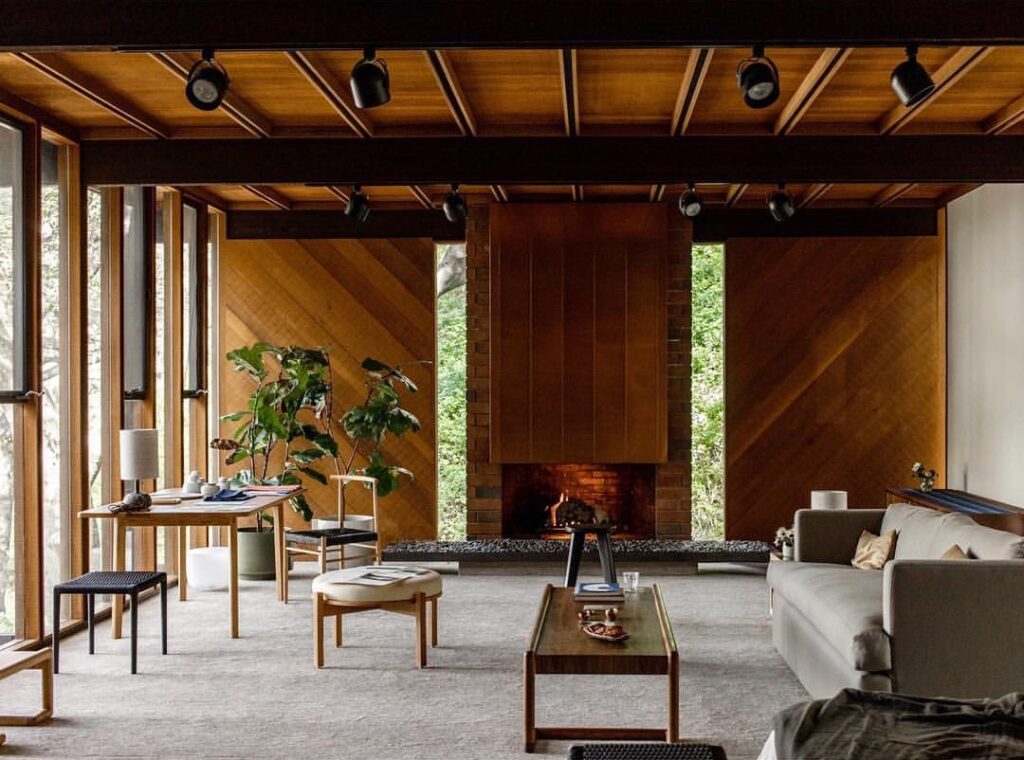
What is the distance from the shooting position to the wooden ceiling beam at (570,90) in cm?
504

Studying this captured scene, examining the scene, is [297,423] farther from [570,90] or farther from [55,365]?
[570,90]

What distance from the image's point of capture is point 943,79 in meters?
5.27

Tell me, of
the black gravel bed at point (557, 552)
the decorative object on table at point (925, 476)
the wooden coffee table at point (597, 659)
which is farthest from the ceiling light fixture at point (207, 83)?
the decorative object on table at point (925, 476)

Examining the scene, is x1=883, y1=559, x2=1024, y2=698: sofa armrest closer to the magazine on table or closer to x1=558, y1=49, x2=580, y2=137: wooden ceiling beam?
the magazine on table

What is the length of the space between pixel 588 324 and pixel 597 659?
492 cm

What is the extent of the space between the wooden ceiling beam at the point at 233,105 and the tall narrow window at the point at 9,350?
101 centimetres

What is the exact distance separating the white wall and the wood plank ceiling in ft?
5.10

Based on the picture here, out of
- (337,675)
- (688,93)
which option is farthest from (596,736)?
(688,93)

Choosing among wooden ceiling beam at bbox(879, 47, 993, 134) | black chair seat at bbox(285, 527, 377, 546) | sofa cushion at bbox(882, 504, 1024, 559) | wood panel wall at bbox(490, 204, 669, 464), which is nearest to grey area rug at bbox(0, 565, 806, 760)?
black chair seat at bbox(285, 527, 377, 546)

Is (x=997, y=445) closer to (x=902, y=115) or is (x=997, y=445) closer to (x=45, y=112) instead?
(x=902, y=115)

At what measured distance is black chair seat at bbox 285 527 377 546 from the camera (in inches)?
277

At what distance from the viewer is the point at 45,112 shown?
19.7ft

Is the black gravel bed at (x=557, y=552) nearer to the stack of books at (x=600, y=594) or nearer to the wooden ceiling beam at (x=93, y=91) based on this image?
the stack of books at (x=600, y=594)

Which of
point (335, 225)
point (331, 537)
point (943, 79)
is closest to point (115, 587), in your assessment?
point (331, 537)
